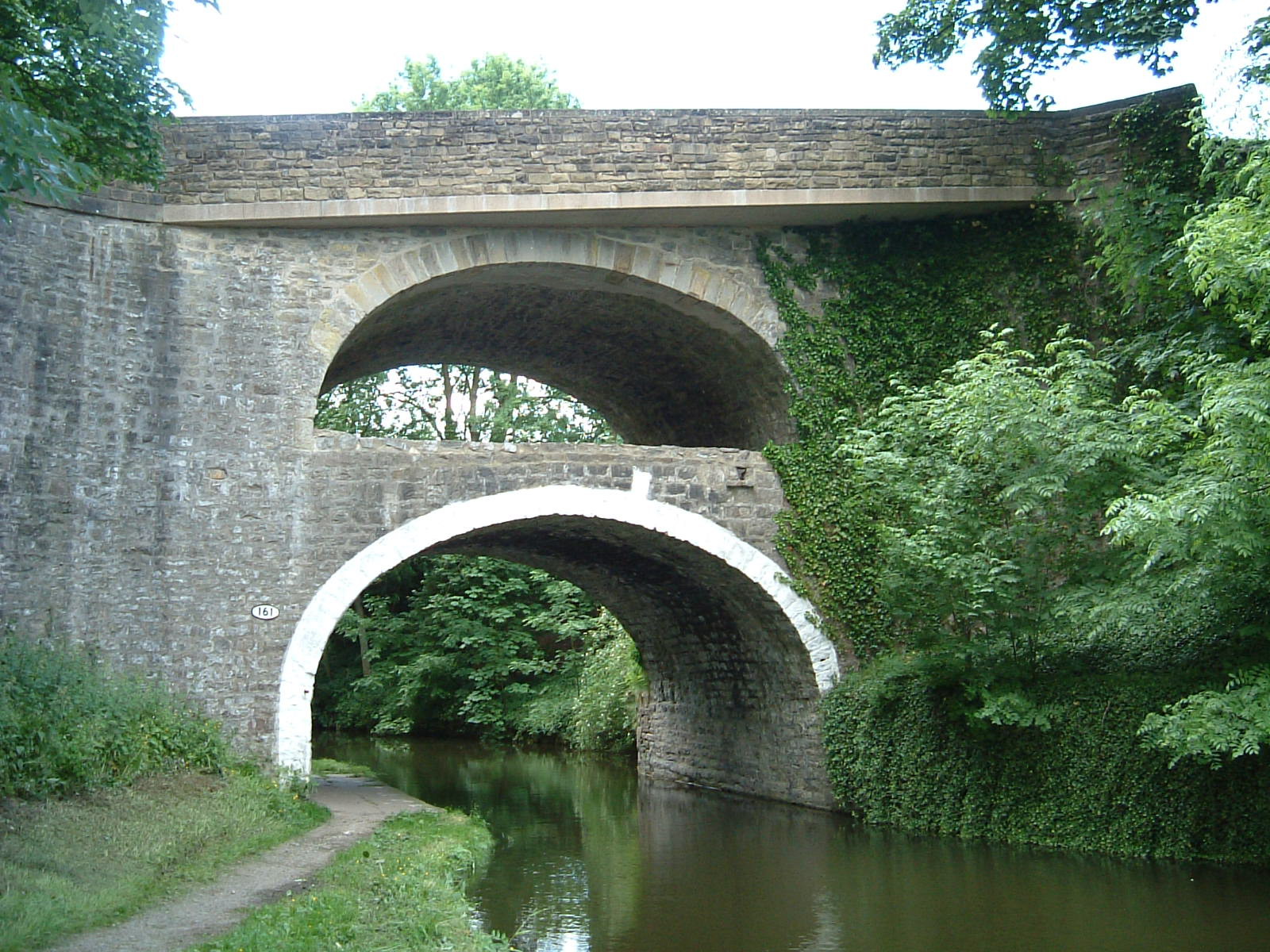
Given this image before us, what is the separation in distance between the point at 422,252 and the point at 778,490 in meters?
3.98

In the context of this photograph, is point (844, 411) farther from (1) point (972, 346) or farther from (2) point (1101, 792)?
(2) point (1101, 792)

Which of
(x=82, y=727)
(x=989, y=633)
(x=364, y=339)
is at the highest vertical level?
(x=364, y=339)

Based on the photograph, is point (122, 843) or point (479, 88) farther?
point (479, 88)

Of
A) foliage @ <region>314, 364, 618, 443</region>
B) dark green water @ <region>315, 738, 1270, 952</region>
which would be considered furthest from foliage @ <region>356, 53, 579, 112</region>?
dark green water @ <region>315, 738, 1270, 952</region>

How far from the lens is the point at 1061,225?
12055 mm

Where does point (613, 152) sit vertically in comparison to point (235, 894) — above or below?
above

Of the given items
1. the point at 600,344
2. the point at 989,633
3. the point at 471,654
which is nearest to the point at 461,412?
the point at 471,654

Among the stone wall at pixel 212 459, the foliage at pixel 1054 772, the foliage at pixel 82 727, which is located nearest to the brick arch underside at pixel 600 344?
the stone wall at pixel 212 459

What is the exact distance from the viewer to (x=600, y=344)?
544 inches

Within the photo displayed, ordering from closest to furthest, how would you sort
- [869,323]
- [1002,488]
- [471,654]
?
[1002,488] → [869,323] → [471,654]

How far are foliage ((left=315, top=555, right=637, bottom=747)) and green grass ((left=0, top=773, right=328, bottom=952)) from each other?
12.6 metres

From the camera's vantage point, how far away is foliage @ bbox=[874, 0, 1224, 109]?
11.5m

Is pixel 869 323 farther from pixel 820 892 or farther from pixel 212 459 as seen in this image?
pixel 212 459

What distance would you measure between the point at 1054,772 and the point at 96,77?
349 inches
